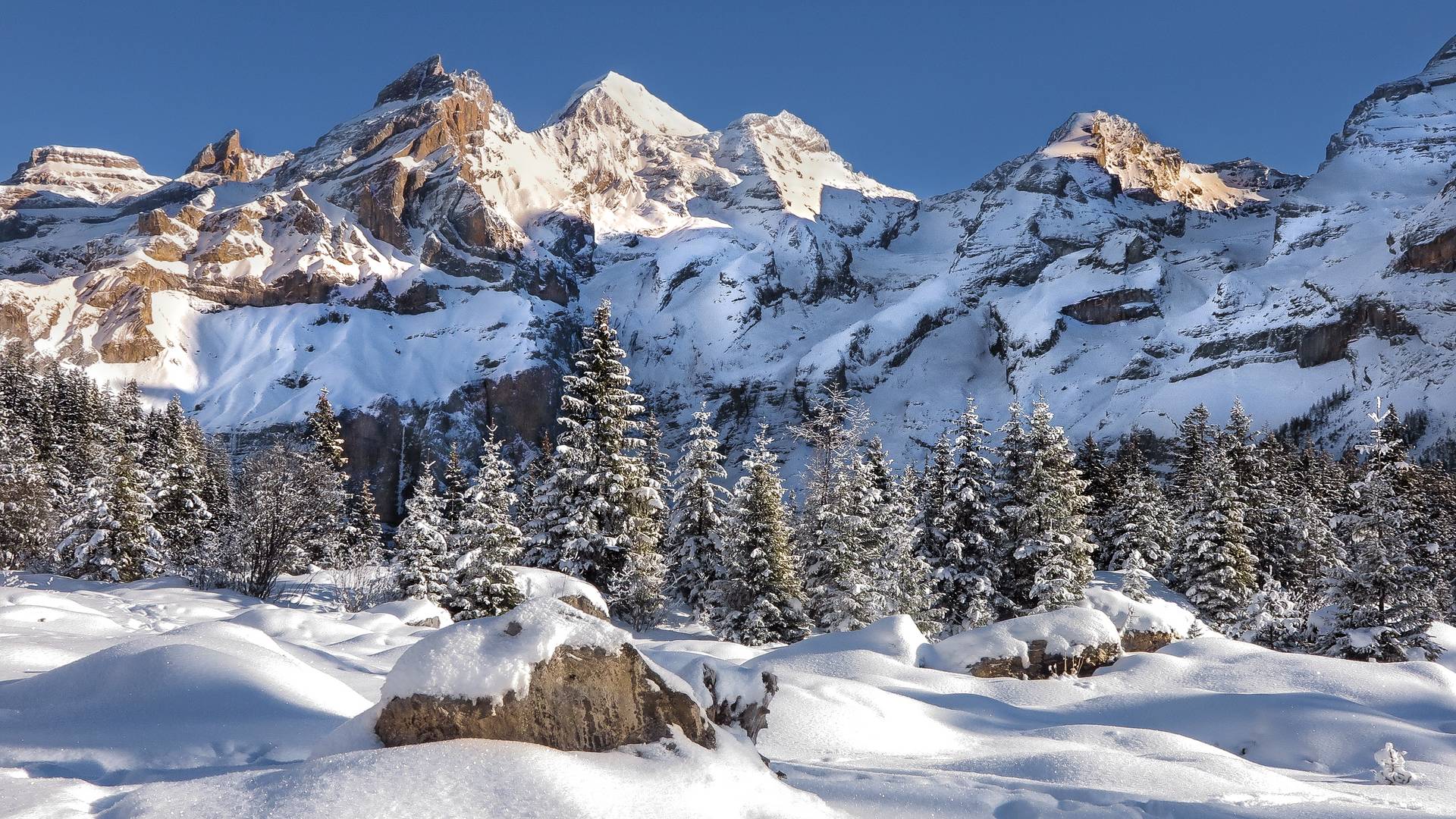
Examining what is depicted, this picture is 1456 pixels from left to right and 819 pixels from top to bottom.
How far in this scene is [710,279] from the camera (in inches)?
6093

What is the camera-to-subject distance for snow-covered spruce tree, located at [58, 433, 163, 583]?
2956cm

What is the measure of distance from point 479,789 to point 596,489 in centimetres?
1997

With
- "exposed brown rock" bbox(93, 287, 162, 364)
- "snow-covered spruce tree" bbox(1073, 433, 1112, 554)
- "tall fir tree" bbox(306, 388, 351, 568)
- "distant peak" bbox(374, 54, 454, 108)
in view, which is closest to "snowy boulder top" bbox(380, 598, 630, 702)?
"tall fir tree" bbox(306, 388, 351, 568)

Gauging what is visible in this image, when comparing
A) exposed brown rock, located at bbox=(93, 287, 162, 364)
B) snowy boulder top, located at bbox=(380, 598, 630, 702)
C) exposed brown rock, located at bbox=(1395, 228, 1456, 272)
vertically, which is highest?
exposed brown rock, located at bbox=(1395, 228, 1456, 272)

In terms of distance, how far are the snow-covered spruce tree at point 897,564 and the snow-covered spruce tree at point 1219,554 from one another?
12.4m

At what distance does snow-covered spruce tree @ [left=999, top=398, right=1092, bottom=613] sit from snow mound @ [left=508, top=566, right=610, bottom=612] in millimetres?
14416

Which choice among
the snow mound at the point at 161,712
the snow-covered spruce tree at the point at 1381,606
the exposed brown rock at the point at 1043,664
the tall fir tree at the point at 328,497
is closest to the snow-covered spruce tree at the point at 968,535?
the snow-covered spruce tree at the point at 1381,606

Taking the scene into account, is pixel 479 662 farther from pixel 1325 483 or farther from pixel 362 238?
pixel 362 238

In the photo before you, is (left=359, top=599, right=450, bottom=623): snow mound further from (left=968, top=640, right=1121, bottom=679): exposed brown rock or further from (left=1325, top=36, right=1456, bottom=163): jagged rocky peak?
(left=1325, top=36, right=1456, bottom=163): jagged rocky peak

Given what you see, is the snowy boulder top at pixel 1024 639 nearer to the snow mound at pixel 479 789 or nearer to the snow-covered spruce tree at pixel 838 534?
the snow mound at pixel 479 789

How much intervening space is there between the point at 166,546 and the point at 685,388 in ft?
357

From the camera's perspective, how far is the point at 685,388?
141 metres

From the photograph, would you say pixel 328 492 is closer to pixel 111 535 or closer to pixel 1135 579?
pixel 111 535

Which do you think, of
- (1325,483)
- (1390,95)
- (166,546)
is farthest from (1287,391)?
(1390,95)
